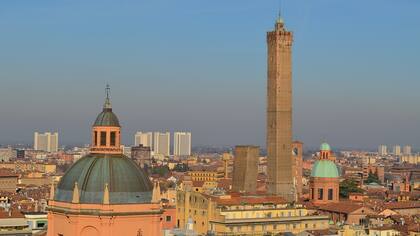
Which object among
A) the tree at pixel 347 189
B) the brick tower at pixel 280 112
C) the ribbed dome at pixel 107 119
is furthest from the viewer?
the tree at pixel 347 189

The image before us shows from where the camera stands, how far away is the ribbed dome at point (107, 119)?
86.7ft

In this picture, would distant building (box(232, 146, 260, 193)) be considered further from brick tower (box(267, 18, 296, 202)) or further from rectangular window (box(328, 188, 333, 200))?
rectangular window (box(328, 188, 333, 200))

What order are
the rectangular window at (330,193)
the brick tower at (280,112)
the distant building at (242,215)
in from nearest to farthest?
the distant building at (242,215), the rectangular window at (330,193), the brick tower at (280,112)

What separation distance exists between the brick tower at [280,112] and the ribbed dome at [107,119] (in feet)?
149

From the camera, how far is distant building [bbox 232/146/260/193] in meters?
72.1

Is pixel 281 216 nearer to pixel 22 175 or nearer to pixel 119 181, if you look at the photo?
pixel 119 181

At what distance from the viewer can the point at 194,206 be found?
53.5 meters

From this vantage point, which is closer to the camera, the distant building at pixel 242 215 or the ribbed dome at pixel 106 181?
the ribbed dome at pixel 106 181

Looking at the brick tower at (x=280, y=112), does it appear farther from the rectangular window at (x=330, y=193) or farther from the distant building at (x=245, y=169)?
the rectangular window at (x=330, y=193)

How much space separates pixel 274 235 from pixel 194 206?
6994 mm

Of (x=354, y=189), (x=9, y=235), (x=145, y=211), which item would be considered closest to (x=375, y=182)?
(x=354, y=189)

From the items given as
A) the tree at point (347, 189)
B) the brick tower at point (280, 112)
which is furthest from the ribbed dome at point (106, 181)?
the tree at point (347, 189)

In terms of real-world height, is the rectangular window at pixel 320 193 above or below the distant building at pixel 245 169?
below

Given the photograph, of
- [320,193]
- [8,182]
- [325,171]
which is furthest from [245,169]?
[8,182]
